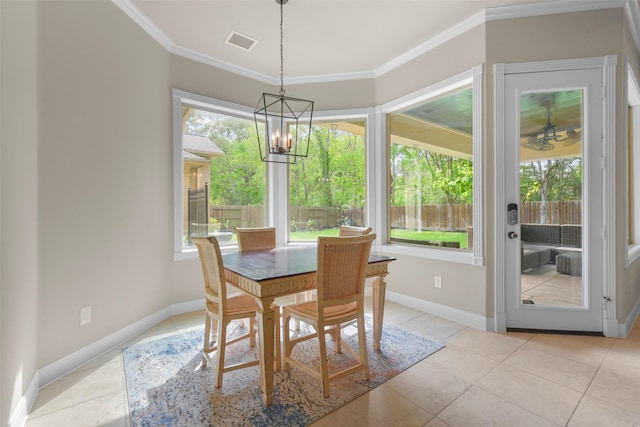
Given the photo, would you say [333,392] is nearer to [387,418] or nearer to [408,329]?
[387,418]

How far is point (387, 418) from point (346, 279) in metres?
0.82

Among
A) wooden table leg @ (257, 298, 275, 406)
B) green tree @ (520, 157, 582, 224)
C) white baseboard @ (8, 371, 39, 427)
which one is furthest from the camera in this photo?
green tree @ (520, 157, 582, 224)

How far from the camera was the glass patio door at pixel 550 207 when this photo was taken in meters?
2.80

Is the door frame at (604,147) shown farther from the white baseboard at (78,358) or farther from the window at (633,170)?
the white baseboard at (78,358)

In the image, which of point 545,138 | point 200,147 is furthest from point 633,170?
→ point 200,147

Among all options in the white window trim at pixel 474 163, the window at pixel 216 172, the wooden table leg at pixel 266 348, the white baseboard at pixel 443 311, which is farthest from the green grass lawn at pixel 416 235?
the wooden table leg at pixel 266 348

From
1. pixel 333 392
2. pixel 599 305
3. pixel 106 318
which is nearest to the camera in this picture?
pixel 333 392

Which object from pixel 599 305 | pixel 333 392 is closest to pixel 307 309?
pixel 333 392

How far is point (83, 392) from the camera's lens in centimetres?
203

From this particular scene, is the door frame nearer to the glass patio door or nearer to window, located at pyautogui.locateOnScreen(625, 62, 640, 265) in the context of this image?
the glass patio door

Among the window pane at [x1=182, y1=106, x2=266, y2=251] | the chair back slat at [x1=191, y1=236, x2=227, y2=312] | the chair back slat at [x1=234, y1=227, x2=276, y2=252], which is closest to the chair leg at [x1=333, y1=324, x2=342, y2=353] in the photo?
the chair back slat at [x1=191, y1=236, x2=227, y2=312]

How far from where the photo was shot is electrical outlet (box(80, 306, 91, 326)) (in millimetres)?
2398

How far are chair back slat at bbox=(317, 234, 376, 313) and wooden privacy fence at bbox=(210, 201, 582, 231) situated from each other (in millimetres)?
1733

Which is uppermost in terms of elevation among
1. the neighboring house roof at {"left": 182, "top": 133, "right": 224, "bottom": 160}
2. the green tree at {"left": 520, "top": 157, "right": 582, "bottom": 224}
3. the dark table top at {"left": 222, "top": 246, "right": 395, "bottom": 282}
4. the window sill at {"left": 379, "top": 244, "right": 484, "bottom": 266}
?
the neighboring house roof at {"left": 182, "top": 133, "right": 224, "bottom": 160}
